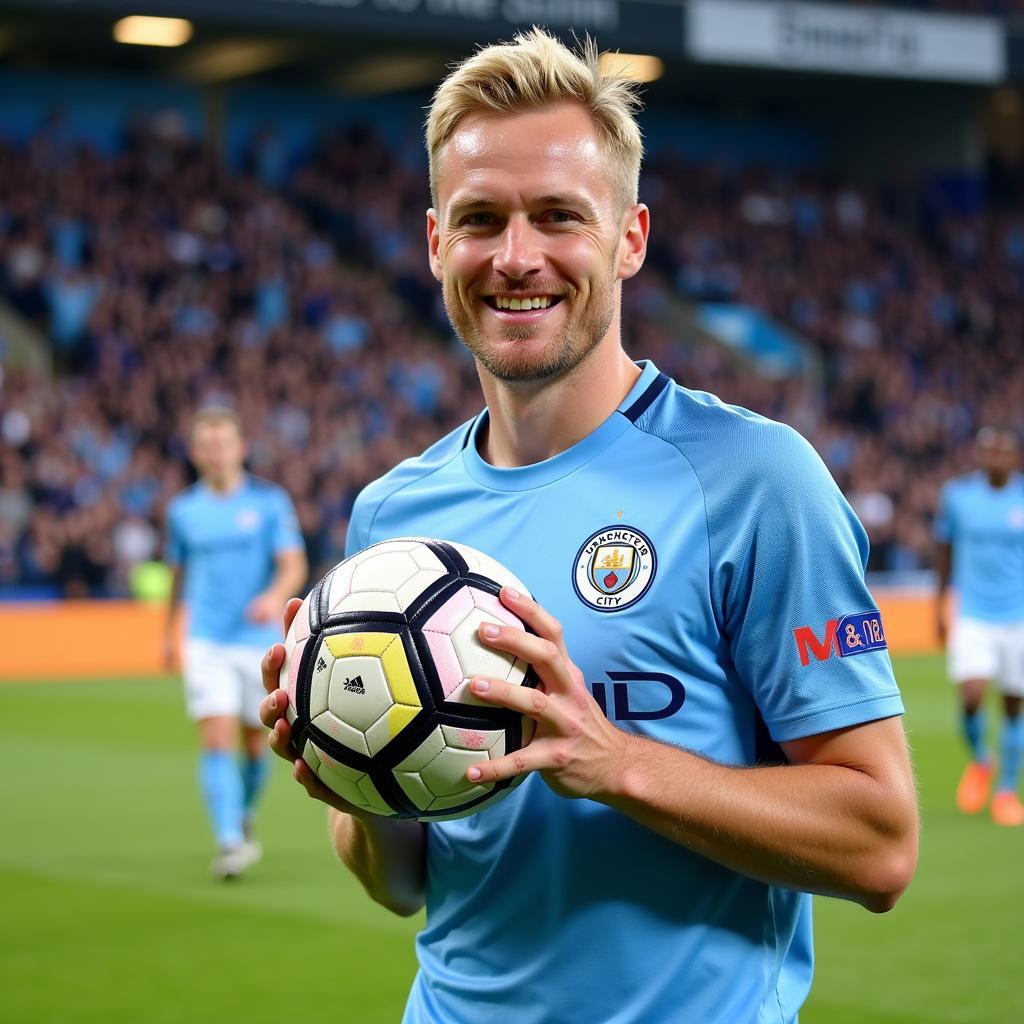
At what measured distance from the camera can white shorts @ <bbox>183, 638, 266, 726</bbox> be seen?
952 cm

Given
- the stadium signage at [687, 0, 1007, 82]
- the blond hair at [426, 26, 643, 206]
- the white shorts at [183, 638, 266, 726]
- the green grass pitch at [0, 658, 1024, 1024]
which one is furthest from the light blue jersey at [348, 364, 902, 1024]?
the stadium signage at [687, 0, 1007, 82]

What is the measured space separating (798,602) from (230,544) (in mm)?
8070

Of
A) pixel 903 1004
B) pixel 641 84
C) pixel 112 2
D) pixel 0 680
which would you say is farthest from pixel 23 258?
pixel 641 84

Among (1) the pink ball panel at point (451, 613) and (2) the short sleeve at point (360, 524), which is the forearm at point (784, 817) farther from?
(2) the short sleeve at point (360, 524)

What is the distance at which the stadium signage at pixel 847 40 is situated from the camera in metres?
29.6

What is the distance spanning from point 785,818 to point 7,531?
18.6 metres

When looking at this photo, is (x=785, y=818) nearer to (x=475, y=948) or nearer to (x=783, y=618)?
(x=783, y=618)

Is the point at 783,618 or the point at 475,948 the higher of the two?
the point at 783,618

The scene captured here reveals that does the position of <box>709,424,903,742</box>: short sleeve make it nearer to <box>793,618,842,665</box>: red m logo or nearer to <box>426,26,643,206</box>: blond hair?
<box>793,618,842,665</box>: red m logo

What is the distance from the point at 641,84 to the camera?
2977 mm

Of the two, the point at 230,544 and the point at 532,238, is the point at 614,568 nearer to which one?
the point at 532,238

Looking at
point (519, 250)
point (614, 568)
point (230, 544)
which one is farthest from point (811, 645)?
point (230, 544)

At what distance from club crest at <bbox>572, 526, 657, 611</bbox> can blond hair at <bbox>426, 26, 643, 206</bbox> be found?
0.55 meters

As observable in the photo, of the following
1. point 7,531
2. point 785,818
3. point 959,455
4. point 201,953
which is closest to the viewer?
point 785,818
